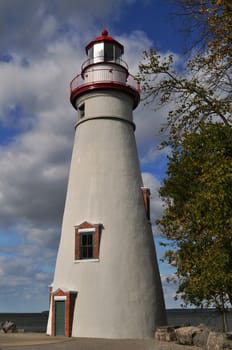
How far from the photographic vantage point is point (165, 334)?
61.3ft

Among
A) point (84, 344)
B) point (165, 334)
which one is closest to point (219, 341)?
point (165, 334)

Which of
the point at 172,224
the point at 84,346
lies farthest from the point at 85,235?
the point at 84,346

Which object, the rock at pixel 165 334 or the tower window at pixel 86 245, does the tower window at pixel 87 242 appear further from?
the rock at pixel 165 334

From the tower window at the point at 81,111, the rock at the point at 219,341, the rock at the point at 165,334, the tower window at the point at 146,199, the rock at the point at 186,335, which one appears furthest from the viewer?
the tower window at the point at 81,111

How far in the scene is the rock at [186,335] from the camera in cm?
1756

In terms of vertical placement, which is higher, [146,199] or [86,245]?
[146,199]

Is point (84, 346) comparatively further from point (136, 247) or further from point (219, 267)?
point (219, 267)

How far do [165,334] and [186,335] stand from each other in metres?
1.30

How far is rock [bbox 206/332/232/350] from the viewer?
15.2 metres

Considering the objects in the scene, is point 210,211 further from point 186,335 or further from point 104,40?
point 104,40

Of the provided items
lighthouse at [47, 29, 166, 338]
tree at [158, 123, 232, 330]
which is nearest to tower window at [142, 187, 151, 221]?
lighthouse at [47, 29, 166, 338]

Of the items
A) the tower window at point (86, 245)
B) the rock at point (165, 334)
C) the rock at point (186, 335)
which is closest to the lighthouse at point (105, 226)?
the tower window at point (86, 245)

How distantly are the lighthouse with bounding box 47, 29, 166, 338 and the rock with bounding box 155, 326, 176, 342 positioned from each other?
3.31 ft

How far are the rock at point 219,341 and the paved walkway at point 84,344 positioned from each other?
2.29ft
